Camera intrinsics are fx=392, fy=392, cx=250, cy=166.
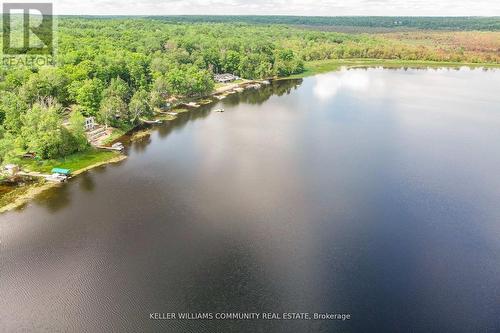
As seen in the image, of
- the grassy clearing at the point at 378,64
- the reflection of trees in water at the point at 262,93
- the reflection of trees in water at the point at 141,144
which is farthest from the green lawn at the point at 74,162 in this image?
the grassy clearing at the point at 378,64

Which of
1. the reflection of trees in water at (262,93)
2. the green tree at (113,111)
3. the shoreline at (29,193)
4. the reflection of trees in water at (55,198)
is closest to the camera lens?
the shoreline at (29,193)

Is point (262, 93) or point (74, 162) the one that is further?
point (262, 93)

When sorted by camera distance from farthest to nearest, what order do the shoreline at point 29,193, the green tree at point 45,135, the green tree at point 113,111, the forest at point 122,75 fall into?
the green tree at point 113,111 < the forest at point 122,75 < the green tree at point 45,135 < the shoreline at point 29,193

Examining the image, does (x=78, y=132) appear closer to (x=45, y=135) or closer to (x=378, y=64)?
(x=45, y=135)

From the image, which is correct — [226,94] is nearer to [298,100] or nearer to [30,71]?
[298,100]

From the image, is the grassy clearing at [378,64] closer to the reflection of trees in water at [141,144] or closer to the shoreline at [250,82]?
the shoreline at [250,82]

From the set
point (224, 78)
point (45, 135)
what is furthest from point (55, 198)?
point (224, 78)
